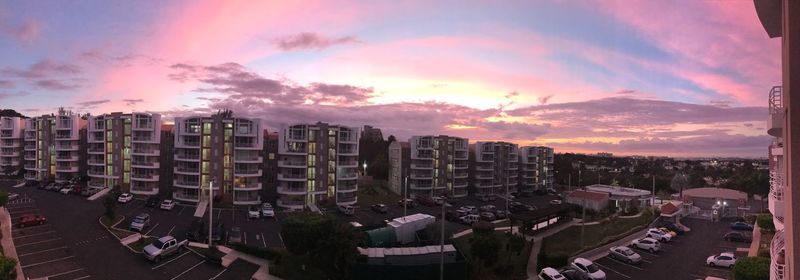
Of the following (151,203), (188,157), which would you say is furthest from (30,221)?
(188,157)

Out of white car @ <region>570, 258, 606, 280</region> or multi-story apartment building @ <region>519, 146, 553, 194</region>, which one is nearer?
white car @ <region>570, 258, 606, 280</region>

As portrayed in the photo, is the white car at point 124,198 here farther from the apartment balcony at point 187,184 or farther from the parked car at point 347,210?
the parked car at point 347,210

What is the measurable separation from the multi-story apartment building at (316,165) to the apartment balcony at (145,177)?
2110 cm

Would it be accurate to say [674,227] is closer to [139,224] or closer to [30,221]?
[139,224]

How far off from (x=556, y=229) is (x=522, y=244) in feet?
62.7

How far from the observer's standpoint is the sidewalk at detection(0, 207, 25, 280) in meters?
31.5

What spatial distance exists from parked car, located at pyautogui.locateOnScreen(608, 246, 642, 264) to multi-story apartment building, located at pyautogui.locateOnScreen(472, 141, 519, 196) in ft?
157

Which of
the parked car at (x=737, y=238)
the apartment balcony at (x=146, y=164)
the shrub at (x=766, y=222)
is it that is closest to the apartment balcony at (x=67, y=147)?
the apartment balcony at (x=146, y=164)

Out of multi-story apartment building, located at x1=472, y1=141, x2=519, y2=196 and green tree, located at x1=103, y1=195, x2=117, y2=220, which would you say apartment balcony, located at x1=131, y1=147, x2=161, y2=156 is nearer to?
green tree, located at x1=103, y1=195, x2=117, y2=220

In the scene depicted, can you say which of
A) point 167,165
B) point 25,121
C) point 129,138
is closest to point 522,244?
point 167,165

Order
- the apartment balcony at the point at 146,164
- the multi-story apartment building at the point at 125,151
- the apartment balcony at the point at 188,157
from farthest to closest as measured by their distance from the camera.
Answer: the multi-story apartment building at the point at 125,151
the apartment balcony at the point at 146,164
the apartment balcony at the point at 188,157

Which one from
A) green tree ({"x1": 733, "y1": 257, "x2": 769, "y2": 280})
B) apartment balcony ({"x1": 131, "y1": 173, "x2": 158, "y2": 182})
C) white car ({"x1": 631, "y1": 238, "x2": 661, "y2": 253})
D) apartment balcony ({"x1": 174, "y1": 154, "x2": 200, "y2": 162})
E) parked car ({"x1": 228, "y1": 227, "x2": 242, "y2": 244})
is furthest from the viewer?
apartment balcony ({"x1": 131, "y1": 173, "x2": 158, "y2": 182})

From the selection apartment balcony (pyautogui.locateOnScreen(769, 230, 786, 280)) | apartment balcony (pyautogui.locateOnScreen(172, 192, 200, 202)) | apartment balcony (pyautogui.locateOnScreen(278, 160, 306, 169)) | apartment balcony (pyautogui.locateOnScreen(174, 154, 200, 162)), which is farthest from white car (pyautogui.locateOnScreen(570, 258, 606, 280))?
apartment balcony (pyautogui.locateOnScreen(174, 154, 200, 162))

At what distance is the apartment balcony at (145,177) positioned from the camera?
224 feet
